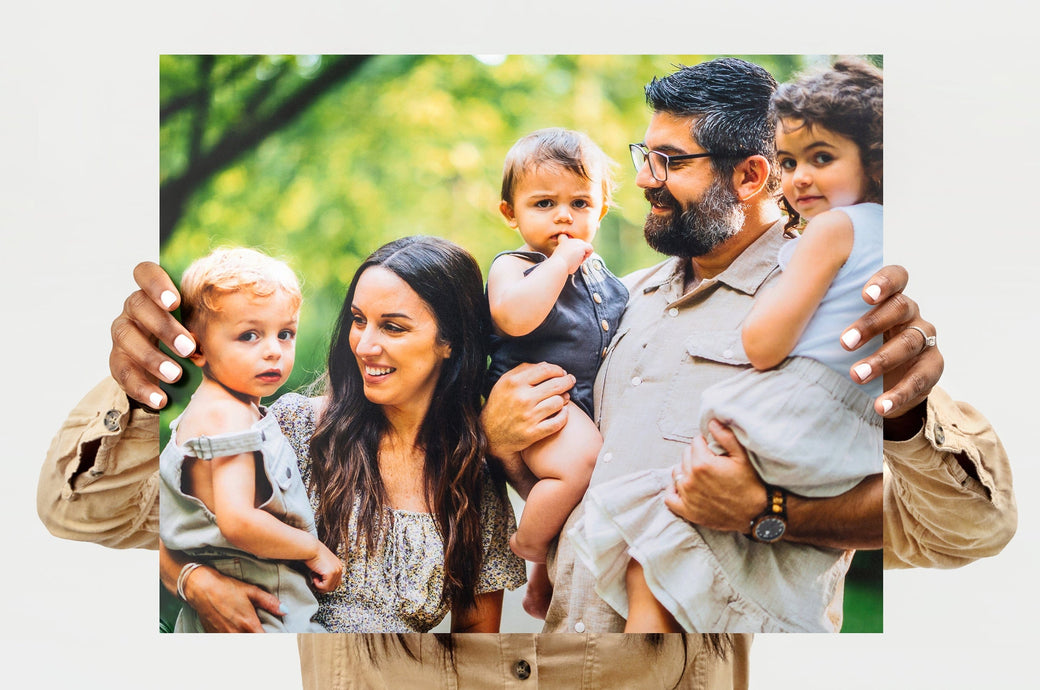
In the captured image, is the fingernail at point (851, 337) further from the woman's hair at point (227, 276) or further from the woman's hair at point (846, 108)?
the woman's hair at point (227, 276)

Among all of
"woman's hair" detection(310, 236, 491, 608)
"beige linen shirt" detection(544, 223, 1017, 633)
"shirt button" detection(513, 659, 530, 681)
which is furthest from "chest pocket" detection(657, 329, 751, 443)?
"shirt button" detection(513, 659, 530, 681)

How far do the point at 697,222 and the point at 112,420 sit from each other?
1.30m

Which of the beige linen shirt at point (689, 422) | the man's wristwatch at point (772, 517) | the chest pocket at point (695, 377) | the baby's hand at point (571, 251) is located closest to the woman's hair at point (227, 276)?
the baby's hand at point (571, 251)

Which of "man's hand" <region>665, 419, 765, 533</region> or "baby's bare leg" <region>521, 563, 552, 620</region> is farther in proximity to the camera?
"baby's bare leg" <region>521, 563, 552, 620</region>

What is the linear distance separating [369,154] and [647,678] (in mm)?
1251

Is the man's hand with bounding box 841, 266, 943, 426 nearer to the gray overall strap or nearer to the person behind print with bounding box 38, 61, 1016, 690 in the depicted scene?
the person behind print with bounding box 38, 61, 1016, 690

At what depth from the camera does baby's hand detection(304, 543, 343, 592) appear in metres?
1.73

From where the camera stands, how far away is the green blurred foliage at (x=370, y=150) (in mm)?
1729

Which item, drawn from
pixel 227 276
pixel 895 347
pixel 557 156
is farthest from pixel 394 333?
pixel 895 347

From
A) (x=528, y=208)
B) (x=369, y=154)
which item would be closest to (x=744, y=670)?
(x=528, y=208)

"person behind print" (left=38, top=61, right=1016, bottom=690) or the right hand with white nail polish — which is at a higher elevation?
the right hand with white nail polish

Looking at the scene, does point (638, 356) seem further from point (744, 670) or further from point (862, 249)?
point (744, 670)

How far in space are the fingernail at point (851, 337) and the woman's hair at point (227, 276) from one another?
3.78 ft

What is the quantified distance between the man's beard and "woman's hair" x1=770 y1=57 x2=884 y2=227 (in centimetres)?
12
